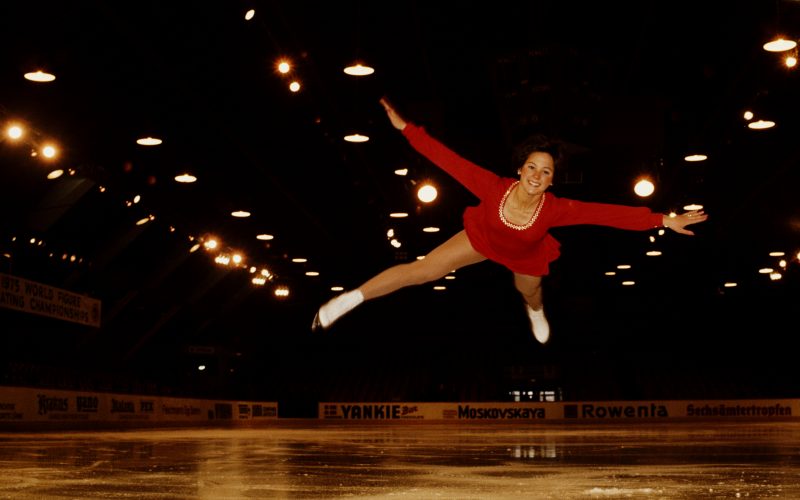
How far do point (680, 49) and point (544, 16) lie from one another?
2.16 meters

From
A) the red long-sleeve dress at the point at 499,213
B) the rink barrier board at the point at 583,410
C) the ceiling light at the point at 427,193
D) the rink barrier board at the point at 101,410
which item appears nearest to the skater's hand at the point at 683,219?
the red long-sleeve dress at the point at 499,213

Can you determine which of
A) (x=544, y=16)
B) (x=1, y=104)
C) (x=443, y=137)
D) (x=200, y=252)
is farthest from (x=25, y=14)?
(x=200, y=252)

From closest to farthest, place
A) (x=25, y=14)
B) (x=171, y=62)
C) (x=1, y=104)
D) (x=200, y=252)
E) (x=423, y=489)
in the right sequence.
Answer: (x=423, y=489)
(x=25, y=14)
(x=171, y=62)
(x=1, y=104)
(x=200, y=252)

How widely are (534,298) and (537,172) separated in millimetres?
2252

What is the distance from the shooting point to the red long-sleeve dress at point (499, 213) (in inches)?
310

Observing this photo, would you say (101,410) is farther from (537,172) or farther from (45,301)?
(537,172)

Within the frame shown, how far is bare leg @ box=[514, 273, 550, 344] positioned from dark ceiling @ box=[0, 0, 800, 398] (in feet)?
11.2

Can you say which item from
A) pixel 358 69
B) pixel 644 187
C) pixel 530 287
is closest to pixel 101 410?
pixel 644 187

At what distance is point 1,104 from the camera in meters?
15.7

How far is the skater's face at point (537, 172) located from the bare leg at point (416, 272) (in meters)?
0.71

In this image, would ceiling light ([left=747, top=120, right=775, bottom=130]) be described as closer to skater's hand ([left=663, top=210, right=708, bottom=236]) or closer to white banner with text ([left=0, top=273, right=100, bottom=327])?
skater's hand ([left=663, top=210, right=708, bottom=236])

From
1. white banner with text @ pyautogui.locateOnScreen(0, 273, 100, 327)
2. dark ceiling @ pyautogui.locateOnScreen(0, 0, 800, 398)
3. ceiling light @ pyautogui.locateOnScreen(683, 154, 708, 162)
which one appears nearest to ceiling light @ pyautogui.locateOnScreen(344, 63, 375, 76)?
dark ceiling @ pyautogui.locateOnScreen(0, 0, 800, 398)

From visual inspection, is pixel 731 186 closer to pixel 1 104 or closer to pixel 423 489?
pixel 1 104

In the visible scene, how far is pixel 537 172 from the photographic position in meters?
7.77
